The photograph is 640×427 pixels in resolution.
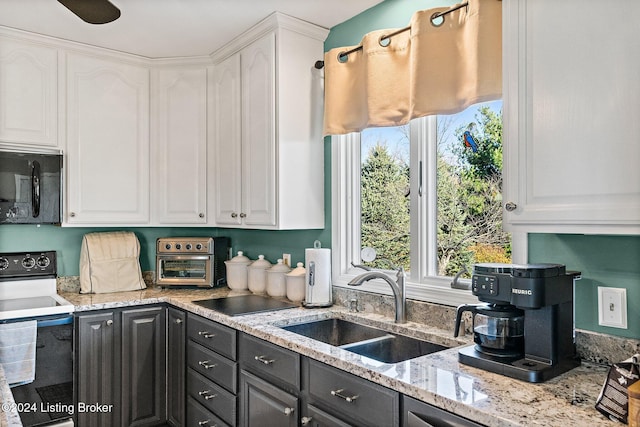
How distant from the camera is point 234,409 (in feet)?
7.25

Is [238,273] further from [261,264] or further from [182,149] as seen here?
[182,149]

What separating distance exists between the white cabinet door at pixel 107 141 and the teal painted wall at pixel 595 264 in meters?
2.44

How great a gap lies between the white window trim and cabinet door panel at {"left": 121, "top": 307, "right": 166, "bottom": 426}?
1.12 m

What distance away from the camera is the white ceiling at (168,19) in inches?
92.6

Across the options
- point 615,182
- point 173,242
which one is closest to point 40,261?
point 173,242

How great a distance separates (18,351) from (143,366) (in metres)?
0.65

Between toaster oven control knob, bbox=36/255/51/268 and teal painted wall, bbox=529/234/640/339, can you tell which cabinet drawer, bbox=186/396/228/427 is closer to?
toaster oven control knob, bbox=36/255/51/268

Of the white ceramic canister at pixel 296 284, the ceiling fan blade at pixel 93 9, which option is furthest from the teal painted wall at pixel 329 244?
the ceiling fan blade at pixel 93 9

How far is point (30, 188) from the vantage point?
8.63 feet

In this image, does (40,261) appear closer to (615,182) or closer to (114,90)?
(114,90)

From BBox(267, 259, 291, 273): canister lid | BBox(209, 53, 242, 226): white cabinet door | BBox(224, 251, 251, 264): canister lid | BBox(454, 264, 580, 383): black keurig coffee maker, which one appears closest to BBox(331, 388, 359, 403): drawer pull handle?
BBox(454, 264, 580, 383): black keurig coffee maker

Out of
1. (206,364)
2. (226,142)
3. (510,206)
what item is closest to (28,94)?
(226,142)

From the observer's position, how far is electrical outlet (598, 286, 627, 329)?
1458mm

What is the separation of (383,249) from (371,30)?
1.14 metres
